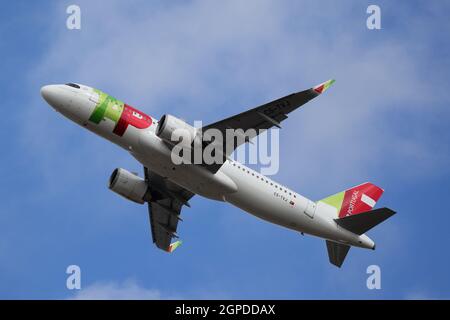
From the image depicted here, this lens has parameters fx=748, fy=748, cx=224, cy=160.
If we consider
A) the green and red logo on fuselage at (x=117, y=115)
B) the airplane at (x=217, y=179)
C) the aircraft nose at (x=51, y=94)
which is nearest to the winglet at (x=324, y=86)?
the airplane at (x=217, y=179)

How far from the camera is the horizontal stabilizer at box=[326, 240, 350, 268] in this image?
4966 centimetres

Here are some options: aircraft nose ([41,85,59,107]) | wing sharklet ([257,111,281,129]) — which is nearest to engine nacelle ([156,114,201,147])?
wing sharklet ([257,111,281,129])

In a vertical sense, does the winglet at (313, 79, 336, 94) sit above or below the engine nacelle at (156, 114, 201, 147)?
above

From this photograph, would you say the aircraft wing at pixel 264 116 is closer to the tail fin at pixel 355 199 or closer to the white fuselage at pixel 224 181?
the white fuselage at pixel 224 181

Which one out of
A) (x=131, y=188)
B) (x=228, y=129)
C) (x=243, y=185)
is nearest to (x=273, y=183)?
(x=243, y=185)

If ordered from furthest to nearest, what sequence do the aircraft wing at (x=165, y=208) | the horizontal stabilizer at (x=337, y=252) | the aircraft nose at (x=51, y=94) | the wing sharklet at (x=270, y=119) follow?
the aircraft wing at (x=165, y=208), the horizontal stabilizer at (x=337, y=252), the aircraft nose at (x=51, y=94), the wing sharklet at (x=270, y=119)

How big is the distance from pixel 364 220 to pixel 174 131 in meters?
13.5

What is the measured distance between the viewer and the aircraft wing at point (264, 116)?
40.0 m

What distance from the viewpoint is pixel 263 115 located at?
42.1 metres

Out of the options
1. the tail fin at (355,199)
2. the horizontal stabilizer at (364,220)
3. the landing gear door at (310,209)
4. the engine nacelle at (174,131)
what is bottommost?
the horizontal stabilizer at (364,220)

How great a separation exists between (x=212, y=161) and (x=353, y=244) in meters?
11.2

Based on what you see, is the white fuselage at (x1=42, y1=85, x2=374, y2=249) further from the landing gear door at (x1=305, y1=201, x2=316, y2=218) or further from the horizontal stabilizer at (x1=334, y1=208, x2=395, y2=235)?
the horizontal stabilizer at (x1=334, y1=208, x2=395, y2=235)

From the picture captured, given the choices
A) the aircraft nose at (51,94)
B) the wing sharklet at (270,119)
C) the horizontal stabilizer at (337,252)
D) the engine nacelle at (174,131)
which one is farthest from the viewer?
the horizontal stabilizer at (337,252)

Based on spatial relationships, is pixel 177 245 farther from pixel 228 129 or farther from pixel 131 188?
pixel 228 129
